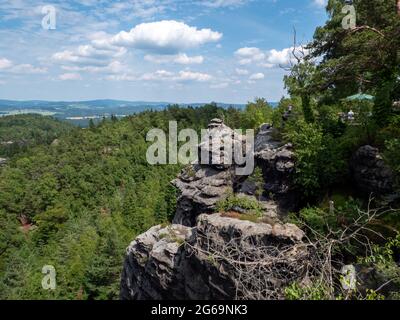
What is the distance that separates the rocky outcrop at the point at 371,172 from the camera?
49.6ft

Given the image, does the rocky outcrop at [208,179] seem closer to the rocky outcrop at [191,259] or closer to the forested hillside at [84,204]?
the rocky outcrop at [191,259]

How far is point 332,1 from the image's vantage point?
2528 centimetres

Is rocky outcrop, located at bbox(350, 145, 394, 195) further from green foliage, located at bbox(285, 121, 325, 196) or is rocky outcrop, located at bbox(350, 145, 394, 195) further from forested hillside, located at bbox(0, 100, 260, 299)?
forested hillside, located at bbox(0, 100, 260, 299)

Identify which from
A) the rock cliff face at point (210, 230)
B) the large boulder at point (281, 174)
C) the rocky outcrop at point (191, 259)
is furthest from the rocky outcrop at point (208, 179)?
the large boulder at point (281, 174)

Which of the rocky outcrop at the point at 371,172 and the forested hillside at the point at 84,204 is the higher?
the rocky outcrop at the point at 371,172

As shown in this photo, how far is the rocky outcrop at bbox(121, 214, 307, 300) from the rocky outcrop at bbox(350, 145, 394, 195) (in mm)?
4579

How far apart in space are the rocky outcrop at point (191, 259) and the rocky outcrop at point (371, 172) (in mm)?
4579

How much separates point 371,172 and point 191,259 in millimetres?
8736

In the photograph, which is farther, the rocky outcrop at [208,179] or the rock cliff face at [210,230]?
the rocky outcrop at [208,179]

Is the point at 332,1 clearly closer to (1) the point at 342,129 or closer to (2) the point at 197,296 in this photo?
(1) the point at 342,129

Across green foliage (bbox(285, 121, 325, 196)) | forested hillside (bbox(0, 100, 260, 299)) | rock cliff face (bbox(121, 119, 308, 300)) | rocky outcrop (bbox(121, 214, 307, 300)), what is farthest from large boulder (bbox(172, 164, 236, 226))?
forested hillside (bbox(0, 100, 260, 299))

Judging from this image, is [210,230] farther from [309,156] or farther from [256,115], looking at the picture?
[256,115]

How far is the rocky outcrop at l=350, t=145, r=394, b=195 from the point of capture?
1511 centimetres
